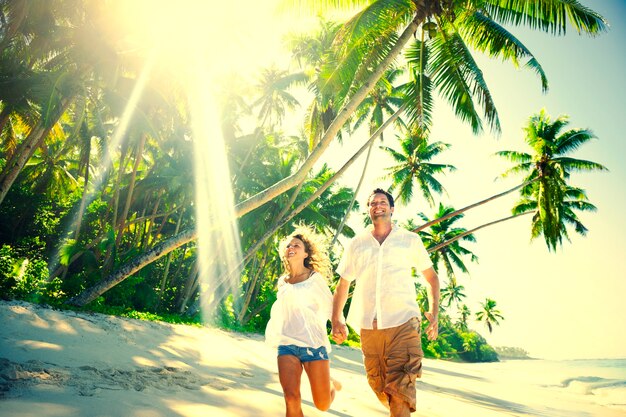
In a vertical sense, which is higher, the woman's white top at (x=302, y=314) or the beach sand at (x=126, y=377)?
the woman's white top at (x=302, y=314)

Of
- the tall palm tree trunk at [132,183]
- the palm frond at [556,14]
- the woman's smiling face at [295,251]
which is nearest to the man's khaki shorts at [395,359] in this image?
the woman's smiling face at [295,251]

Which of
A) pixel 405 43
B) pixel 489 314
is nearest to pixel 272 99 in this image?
pixel 405 43

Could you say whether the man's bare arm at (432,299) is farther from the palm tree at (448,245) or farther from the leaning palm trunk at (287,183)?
the palm tree at (448,245)

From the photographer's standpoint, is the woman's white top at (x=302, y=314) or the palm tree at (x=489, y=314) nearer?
the woman's white top at (x=302, y=314)

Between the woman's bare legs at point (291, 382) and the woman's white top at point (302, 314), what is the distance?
0.13m

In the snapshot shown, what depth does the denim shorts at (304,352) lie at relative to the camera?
2781 mm

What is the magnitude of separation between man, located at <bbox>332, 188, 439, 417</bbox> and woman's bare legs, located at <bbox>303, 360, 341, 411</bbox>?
0.26 metres

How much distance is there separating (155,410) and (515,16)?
984 centimetres

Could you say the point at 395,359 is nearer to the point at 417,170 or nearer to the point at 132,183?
the point at 132,183

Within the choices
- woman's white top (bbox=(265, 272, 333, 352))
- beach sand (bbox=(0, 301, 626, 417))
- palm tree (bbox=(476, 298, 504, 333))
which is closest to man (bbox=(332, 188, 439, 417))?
woman's white top (bbox=(265, 272, 333, 352))

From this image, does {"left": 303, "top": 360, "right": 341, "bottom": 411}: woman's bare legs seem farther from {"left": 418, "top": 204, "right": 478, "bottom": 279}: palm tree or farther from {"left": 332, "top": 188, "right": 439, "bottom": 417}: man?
{"left": 418, "top": 204, "right": 478, "bottom": 279}: palm tree

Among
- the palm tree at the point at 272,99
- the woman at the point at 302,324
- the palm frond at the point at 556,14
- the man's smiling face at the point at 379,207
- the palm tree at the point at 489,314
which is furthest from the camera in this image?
the palm tree at the point at 489,314

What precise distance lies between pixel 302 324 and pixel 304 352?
0.20 metres

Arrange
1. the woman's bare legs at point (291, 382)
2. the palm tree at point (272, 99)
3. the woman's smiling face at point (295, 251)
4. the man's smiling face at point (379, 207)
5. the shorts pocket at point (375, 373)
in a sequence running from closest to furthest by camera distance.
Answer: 1. the woman's bare legs at point (291, 382)
2. the shorts pocket at point (375, 373)
3. the woman's smiling face at point (295, 251)
4. the man's smiling face at point (379, 207)
5. the palm tree at point (272, 99)
